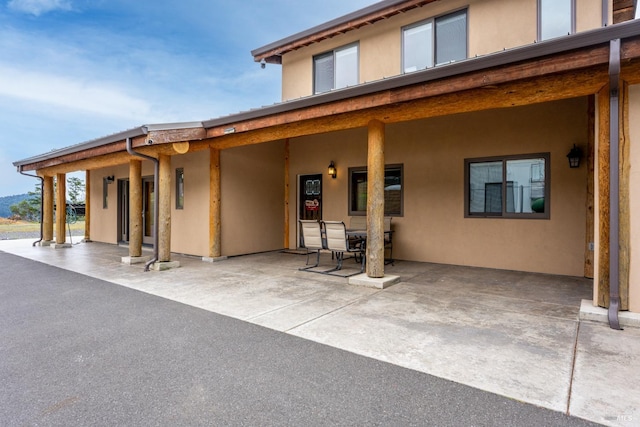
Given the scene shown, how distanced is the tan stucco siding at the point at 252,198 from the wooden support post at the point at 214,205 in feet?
0.67

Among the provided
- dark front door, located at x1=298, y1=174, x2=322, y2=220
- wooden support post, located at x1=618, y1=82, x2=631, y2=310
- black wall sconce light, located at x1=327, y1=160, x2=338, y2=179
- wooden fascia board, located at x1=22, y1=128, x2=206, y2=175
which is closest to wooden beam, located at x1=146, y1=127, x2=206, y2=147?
wooden fascia board, located at x1=22, y1=128, x2=206, y2=175

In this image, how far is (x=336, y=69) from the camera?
27.6ft

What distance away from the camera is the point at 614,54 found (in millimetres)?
3006

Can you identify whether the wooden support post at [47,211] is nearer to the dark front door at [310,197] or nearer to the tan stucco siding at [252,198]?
the tan stucco siding at [252,198]

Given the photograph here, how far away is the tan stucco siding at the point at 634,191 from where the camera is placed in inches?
130

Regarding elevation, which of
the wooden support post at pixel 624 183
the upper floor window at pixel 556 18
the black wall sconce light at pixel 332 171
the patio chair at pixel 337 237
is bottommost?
the patio chair at pixel 337 237

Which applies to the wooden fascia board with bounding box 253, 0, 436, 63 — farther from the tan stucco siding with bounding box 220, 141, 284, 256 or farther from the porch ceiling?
the porch ceiling

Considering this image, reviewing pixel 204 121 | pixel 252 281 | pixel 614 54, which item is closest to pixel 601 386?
pixel 614 54

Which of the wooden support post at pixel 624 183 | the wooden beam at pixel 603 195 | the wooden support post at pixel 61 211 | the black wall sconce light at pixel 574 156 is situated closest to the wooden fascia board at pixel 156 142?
the wooden support post at pixel 61 211

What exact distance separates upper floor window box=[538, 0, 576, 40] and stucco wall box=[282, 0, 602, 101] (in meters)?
0.08

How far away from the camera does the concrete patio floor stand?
2.21 meters

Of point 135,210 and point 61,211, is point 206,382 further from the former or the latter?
point 61,211

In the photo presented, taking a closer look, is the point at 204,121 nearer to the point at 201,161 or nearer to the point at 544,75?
the point at 201,161

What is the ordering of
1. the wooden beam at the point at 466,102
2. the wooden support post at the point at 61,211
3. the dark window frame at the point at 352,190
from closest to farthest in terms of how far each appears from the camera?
1. the wooden beam at the point at 466,102
2. the dark window frame at the point at 352,190
3. the wooden support post at the point at 61,211
